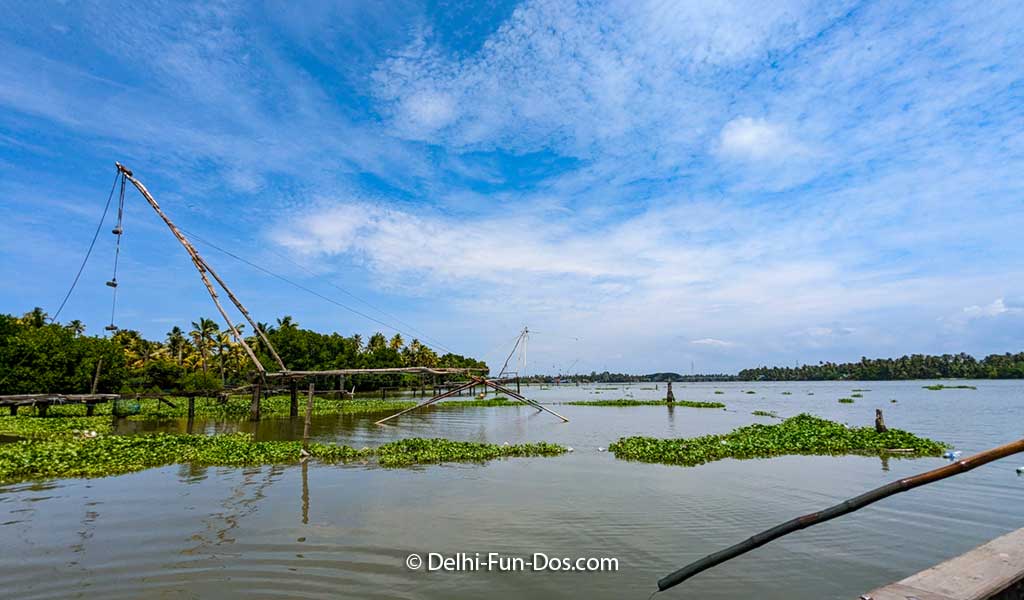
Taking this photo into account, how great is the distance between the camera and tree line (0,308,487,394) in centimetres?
3356

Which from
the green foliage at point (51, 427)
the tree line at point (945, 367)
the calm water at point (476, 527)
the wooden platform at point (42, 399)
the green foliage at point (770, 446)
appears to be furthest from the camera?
the tree line at point (945, 367)

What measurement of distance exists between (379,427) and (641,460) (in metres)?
16.0

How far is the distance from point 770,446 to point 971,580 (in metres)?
17.6

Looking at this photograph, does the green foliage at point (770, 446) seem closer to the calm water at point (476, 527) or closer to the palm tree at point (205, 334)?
the calm water at point (476, 527)

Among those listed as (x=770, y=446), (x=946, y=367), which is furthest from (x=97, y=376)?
(x=946, y=367)

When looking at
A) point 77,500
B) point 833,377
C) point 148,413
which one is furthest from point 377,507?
point 833,377

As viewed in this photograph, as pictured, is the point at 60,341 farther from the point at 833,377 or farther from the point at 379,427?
the point at 833,377

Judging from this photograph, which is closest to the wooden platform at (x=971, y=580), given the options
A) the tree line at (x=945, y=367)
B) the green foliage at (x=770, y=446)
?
the green foliage at (x=770, y=446)

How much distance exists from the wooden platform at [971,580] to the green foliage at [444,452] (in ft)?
47.9

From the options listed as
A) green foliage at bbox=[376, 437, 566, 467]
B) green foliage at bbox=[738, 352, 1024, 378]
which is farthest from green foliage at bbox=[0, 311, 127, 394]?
green foliage at bbox=[738, 352, 1024, 378]

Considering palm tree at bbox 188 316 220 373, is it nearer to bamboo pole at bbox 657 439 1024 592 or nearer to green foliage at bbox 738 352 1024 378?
bamboo pole at bbox 657 439 1024 592

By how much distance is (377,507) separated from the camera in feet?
36.8

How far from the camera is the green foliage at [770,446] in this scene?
17453mm

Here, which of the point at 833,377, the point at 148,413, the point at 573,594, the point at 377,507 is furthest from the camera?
the point at 833,377
